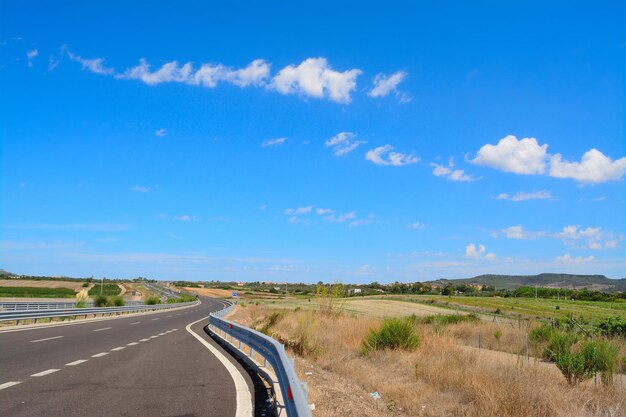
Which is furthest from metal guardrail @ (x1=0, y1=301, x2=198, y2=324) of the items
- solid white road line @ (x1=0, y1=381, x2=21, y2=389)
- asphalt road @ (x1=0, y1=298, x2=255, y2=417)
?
solid white road line @ (x1=0, y1=381, x2=21, y2=389)

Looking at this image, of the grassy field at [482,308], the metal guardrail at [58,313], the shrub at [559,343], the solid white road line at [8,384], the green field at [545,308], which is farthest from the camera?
the green field at [545,308]

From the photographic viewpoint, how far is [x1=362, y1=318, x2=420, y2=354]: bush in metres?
19.5

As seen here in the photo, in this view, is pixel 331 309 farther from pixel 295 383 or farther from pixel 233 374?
pixel 295 383

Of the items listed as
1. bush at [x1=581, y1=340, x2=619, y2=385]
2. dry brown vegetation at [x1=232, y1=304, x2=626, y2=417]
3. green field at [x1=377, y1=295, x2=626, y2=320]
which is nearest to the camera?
dry brown vegetation at [x1=232, y1=304, x2=626, y2=417]

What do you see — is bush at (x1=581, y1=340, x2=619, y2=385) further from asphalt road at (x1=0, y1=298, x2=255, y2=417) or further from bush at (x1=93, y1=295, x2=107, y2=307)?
bush at (x1=93, y1=295, x2=107, y2=307)

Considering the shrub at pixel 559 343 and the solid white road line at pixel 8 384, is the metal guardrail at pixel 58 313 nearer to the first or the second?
the solid white road line at pixel 8 384

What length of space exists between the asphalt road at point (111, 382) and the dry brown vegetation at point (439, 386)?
75.1 inches

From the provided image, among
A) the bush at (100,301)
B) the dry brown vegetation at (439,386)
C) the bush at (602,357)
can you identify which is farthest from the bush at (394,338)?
the bush at (100,301)

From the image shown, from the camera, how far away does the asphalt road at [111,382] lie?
7941 mm

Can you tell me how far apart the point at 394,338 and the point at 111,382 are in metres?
11.6

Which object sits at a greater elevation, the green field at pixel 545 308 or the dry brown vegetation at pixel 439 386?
the dry brown vegetation at pixel 439 386

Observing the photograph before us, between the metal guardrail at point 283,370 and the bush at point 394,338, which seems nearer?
the metal guardrail at point 283,370

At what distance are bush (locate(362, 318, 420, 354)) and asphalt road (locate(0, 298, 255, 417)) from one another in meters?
6.24

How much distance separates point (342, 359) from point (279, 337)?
4.90 metres
